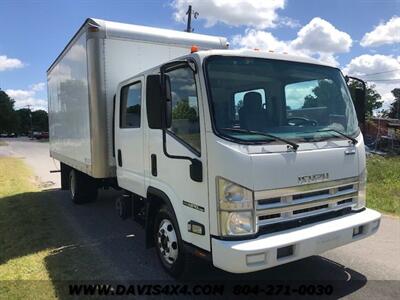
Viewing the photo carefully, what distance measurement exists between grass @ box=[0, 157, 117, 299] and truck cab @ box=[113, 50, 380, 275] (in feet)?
3.88

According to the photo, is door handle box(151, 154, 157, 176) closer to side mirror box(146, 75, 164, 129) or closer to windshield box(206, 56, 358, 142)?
side mirror box(146, 75, 164, 129)

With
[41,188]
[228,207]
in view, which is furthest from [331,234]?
[41,188]

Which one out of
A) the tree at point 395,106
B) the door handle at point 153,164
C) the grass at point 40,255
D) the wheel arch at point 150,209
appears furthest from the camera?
the tree at point 395,106

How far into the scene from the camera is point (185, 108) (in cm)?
427

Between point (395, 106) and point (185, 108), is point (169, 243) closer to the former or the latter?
point (185, 108)

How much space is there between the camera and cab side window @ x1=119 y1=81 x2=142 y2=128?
17.8 feet

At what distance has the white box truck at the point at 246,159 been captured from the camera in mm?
3697

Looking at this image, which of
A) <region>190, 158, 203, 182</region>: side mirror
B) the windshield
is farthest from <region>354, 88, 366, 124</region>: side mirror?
<region>190, 158, 203, 182</region>: side mirror

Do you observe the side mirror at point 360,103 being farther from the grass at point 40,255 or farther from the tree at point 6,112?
the tree at point 6,112

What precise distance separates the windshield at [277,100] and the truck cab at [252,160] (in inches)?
0.4

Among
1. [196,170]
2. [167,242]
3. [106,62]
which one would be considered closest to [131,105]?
[106,62]

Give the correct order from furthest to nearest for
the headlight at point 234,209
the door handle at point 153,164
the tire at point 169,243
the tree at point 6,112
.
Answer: the tree at point 6,112 < the door handle at point 153,164 < the tire at point 169,243 < the headlight at point 234,209

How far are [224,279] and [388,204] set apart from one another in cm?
543

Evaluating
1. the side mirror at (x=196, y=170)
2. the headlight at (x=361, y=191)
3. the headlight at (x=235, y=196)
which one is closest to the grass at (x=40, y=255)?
the side mirror at (x=196, y=170)
